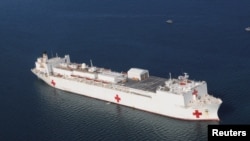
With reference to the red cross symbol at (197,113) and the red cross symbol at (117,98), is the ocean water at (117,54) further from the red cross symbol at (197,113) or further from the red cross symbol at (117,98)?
the red cross symbol at (117,98)

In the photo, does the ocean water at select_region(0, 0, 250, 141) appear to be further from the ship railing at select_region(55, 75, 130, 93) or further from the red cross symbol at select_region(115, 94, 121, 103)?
the ship railing at select_region(55, 75, 130, 93)

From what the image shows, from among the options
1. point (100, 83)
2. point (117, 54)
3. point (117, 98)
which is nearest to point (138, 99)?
point (117, 98)

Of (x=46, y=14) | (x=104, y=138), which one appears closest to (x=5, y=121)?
(x=104, y=138)

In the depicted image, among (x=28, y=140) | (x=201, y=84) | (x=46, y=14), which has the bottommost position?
(x=28, y=140)

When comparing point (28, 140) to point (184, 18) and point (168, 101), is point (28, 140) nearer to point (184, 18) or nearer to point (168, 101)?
point (168, 101)

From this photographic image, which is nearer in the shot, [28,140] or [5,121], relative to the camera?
[28,140]

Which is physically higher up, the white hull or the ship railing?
the ship railing

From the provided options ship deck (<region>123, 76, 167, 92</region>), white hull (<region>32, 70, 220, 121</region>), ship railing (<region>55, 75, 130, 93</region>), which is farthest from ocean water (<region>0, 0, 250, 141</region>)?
ship deck (<region>123, 76, 167, 92</region>)
